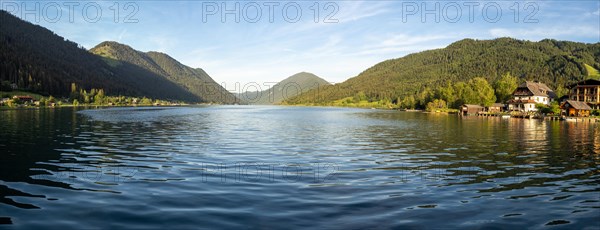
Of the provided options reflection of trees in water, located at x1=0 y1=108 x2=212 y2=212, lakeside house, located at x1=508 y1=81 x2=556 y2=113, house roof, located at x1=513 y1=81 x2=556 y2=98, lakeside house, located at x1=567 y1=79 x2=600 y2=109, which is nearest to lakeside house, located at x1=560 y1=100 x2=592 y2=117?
lakeside house, located at x1=567 y1=79 x2=600 y2=109

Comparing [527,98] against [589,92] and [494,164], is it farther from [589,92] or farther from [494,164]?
[494,164]

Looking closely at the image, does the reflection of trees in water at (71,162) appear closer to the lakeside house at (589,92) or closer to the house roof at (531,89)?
the lakeside house at (589,92)

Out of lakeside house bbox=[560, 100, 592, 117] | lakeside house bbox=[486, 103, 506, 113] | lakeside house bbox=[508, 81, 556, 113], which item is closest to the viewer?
lakeside house bbox=[560, 100, 592, 117]

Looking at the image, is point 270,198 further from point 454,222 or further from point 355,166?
point 355,166

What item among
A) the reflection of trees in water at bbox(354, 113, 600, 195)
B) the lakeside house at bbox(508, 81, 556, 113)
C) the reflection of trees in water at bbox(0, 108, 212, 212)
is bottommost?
the reflection of trees in water at bbox(354, 113, 600, 195)

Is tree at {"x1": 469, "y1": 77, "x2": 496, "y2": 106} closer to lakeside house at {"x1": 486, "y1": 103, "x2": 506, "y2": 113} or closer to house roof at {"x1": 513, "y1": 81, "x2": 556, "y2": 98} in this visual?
lakeside house at {"x1": 486, "y1": 103, "x2": 506, "y2": 113}

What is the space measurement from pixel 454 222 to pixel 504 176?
1339 centimetres

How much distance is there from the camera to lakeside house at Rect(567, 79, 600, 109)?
156 m

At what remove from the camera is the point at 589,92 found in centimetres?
15962

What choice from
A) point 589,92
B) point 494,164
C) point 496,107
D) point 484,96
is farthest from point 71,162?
point 496,107

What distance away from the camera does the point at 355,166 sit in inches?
1201

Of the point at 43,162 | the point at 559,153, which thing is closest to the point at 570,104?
the point at 559,153

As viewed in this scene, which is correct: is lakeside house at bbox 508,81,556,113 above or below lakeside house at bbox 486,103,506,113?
above

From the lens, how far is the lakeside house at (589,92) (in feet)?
513
